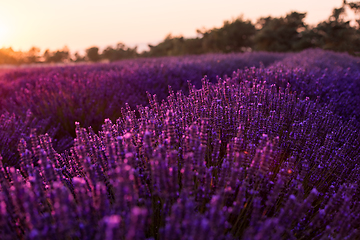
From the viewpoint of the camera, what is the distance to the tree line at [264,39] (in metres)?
13.6

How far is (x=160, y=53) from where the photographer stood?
2372 cm

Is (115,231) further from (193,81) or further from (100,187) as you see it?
(193,81)

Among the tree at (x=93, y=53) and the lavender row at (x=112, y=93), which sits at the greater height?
the tree at (x=93, y=53)

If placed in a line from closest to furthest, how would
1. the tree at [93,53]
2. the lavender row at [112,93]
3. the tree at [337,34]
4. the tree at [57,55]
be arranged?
the lavender row at [112,93]
the tree at [337,34]
the tree at [93,53]
the tree at [57,55]

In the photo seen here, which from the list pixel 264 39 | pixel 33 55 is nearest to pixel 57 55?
pixel 33 55

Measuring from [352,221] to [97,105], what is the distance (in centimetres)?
383

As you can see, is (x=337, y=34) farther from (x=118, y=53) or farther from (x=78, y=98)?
(x=118, y=53)

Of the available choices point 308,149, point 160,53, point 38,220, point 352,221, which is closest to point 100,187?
point 38,220

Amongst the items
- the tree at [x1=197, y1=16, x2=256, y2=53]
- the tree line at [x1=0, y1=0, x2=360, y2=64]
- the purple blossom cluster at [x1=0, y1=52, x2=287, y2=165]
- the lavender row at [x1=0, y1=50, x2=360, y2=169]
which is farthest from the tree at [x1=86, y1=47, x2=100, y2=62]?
the lavender row at [x1=0, y1=50, x2=360, y2=169]

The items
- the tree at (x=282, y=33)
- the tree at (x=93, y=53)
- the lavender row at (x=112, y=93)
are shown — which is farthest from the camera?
the tree at (x=93, y=53)

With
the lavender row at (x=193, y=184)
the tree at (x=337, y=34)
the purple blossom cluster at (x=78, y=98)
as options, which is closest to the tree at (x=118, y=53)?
the tree at (x=337, y=34)

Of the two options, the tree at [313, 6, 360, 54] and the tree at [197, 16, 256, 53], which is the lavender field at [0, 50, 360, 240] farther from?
the tree at [197, 16, 256, 53]

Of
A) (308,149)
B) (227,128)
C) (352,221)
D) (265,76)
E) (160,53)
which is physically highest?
(160,53)

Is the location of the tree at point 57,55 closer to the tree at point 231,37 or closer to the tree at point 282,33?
the tree at point 231,37
